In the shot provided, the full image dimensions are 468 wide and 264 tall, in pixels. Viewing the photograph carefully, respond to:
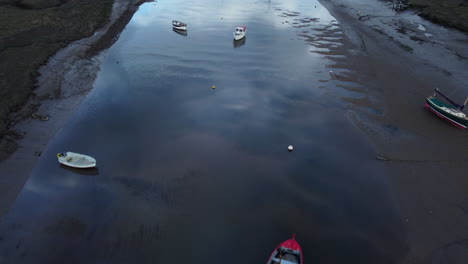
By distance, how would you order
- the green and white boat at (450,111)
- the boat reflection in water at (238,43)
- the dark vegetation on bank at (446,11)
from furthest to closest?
the dark vegetation on bank at (446,11) < the boat reflection in water at (238,43) < the green and white boat at (450,111)

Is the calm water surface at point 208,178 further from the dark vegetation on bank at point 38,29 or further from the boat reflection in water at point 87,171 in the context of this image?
the dark vegetation on bank at point 38,29

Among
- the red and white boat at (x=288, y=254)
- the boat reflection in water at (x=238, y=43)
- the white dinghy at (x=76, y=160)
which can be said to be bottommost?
the red and white boat at (x=288, y=254)

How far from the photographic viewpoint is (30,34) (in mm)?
38875

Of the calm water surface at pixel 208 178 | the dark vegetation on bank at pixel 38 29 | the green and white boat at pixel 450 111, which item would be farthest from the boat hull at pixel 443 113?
the dark vegetation on bank at pixel 38 29

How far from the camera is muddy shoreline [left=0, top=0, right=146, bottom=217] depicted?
1983 centimetres

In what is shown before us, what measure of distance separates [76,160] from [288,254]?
56.1 ft

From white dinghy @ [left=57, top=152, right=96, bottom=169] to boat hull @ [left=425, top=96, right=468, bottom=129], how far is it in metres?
31.3

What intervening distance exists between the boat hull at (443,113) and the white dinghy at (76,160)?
103 feet

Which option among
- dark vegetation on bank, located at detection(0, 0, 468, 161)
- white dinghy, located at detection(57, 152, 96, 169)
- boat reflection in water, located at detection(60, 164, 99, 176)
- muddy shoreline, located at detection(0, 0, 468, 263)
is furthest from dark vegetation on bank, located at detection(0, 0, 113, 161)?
boat reflection in water, located at detection(60, 164, 99, 176)

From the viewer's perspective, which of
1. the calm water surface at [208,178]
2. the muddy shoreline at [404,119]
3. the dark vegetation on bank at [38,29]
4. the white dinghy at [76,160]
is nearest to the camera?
the calm water surface at [208,178]

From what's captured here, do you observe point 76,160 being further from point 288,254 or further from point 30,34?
point 30,34

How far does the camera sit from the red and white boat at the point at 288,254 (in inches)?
547

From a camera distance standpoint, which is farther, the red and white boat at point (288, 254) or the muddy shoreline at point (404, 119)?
the muddy shoreline at point (404, 119)

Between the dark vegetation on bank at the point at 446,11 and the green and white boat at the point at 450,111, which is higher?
the dark vegetation on bank at the point at 446,11
